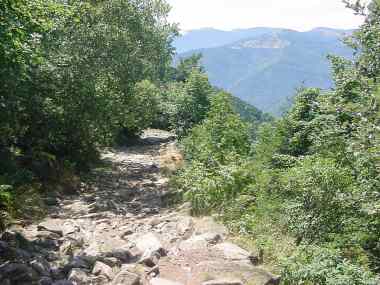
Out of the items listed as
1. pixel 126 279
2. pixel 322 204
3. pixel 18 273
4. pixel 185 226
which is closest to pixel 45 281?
pixel 18 273

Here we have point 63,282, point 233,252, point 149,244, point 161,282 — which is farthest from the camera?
point 149,244

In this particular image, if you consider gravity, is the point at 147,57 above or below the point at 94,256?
above

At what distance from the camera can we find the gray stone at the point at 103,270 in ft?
26.2

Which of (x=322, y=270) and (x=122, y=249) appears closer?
(x=322, y=270)

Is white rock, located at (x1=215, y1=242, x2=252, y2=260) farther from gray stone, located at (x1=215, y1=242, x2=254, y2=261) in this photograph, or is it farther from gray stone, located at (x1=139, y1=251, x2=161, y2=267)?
gray stone, located at (x1=139, y1=251, x2=161, y2=267)

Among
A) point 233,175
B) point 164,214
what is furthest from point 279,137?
point 164,214

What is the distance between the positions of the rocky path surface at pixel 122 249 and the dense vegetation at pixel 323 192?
0.72m

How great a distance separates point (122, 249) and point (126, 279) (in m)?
1.77

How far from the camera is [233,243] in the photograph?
9.27 meters

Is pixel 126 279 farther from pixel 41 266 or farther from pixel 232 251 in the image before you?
pixel 232 251

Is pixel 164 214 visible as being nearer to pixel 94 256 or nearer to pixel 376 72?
pixel 94 256

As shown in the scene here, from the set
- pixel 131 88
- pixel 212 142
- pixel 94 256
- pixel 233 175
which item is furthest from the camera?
pixel 131 88

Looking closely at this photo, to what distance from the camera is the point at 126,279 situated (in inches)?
295

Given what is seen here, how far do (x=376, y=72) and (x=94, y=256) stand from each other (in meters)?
7.66
